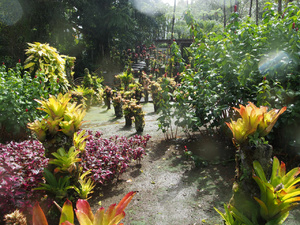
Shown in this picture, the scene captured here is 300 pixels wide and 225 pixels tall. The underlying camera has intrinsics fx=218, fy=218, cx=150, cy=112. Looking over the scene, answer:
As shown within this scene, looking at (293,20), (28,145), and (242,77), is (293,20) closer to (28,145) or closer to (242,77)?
(242,77)

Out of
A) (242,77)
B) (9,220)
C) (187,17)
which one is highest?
(187,17)

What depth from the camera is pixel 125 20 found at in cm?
1627

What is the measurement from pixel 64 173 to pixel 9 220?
1.22 meters

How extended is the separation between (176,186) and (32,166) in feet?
6.42

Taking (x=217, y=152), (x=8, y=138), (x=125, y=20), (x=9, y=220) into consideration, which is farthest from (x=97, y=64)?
(x=9, y=220)

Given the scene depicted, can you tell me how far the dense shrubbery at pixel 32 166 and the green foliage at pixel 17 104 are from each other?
90 cm

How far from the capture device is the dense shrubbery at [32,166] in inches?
83.0

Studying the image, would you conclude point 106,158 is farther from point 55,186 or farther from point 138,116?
point 138,116

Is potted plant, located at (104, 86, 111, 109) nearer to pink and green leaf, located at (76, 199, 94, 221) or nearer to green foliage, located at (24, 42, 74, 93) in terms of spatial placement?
green foliage, located at (24, 42, 74, 93)

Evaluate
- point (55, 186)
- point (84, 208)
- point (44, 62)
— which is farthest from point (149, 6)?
point (84, 208)

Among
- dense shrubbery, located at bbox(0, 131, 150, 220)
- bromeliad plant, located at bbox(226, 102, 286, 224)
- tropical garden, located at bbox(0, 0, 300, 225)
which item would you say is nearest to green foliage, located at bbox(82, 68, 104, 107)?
tropical garden, located at bbox(0, 0, 300, 225)

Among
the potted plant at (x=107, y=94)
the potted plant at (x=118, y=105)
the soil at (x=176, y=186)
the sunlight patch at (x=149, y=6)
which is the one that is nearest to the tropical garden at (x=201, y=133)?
the soil at (x=176, y=186)

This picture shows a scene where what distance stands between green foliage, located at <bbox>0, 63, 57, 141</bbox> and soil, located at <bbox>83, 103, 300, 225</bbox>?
7.48 feet

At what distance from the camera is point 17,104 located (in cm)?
419
